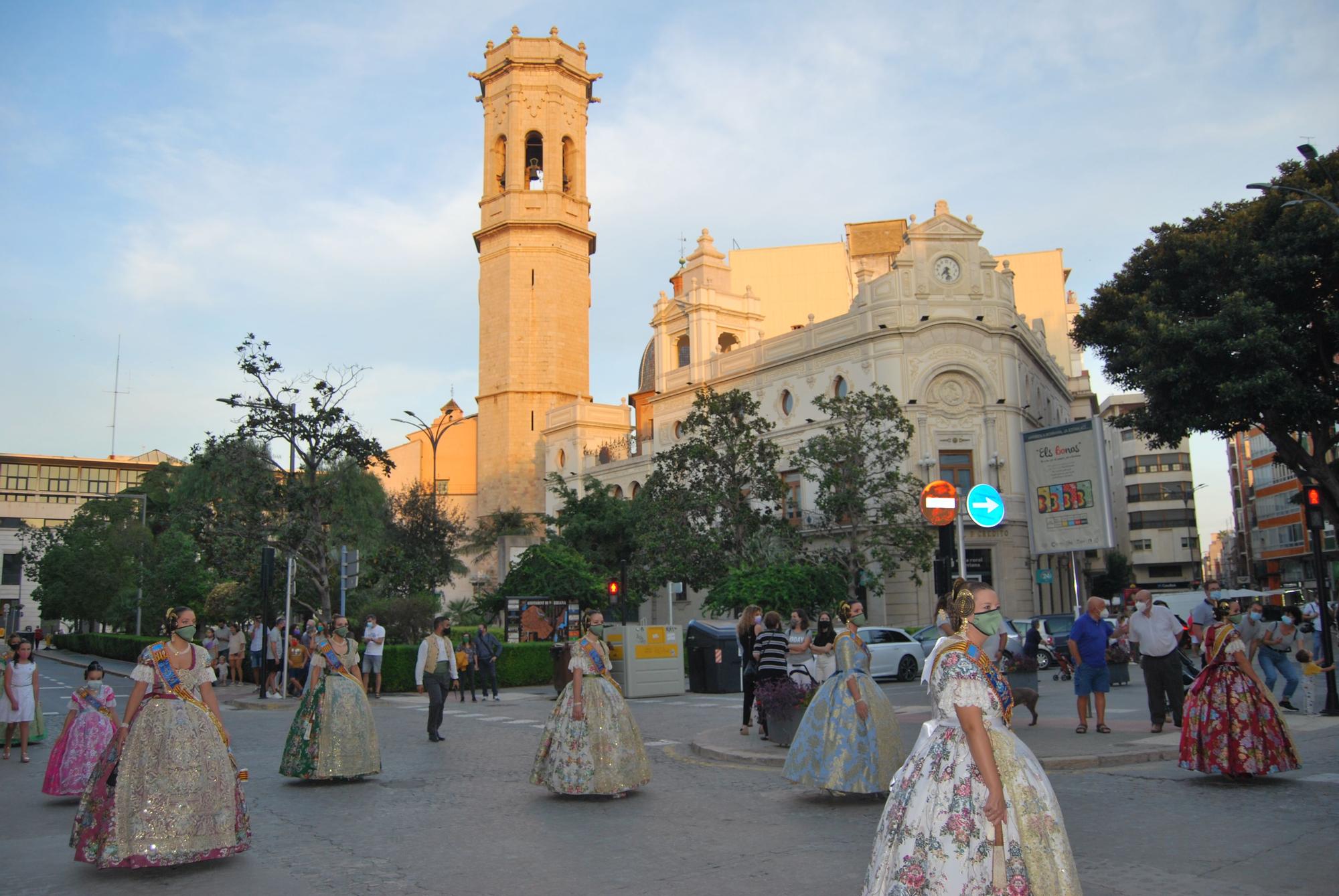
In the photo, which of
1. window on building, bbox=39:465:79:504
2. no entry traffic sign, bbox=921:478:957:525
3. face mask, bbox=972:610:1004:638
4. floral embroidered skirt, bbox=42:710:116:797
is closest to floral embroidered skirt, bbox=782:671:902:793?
no entry traffic sign, bbox=921:478:957:525

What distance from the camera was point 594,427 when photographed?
181 feet

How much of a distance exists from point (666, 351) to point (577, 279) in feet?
35.7

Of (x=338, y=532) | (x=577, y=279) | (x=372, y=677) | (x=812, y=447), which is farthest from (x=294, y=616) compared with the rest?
(x=577, y=279)

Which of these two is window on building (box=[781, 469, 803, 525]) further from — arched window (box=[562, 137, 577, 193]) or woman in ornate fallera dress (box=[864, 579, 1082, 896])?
woman in ornate fallera dress (box=[864, 579, 1082, 896])

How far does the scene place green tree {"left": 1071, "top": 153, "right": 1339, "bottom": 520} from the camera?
81.2 feet

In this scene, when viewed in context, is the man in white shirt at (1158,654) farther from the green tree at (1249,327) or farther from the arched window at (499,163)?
the arched window at (499,163)

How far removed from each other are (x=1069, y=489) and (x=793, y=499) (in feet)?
35.1

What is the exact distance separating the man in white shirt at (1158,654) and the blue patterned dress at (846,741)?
465 cm

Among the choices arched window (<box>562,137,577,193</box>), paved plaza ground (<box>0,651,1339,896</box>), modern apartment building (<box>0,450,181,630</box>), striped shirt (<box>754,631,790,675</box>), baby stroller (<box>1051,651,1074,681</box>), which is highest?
arched window (<box>562,137,577,193</box>)

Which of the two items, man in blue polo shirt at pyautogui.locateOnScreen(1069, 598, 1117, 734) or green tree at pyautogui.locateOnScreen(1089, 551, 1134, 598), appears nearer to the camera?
man in blue polo shirt at pyautogui.locateOnScreen(1069, 598, 1117, 734)

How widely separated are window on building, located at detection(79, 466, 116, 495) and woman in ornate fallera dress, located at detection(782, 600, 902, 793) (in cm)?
10572

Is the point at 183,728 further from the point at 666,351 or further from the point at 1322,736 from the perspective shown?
the point at 666,351

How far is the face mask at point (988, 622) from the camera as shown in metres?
4.79

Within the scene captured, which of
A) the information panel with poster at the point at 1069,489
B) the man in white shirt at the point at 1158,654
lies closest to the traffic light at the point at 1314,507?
the man in white shirt at the point at 1158,654
